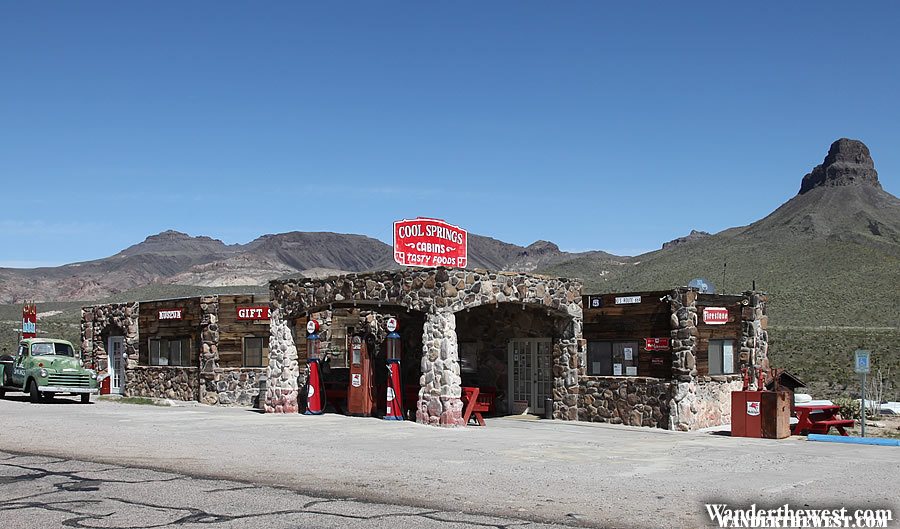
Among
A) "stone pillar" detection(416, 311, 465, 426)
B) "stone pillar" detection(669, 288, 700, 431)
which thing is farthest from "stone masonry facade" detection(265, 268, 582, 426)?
"stone pillar" detection(669, 288, 700, 431)

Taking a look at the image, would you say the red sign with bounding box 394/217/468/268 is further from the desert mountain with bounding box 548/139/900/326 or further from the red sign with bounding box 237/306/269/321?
the desert mountain with bounding box 548/139/900/326

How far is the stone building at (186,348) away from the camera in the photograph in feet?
104

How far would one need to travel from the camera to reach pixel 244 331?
1249 inches

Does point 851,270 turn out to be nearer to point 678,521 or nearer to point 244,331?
point 244,331

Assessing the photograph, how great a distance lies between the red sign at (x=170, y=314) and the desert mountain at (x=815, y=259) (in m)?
23.9

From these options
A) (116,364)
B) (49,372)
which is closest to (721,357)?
(49,372)

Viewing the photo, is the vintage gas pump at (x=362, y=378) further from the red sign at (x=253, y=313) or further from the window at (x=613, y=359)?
the red sign at (x=253, y=313)

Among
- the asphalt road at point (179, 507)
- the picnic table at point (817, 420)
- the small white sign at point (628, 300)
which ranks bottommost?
the picnic table at point (817, 420)

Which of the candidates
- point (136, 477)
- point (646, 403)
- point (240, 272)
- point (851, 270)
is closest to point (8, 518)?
point (136, 477)

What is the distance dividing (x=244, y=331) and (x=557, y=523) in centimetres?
2276

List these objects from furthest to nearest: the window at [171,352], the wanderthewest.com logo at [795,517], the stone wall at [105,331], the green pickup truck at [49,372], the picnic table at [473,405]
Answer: the stone wall at [105,331] → the window at [171,352] → the green pickup truck at [49,372] → the picnic table at [473,405] → the wanderthewest.com logo at [795,517]

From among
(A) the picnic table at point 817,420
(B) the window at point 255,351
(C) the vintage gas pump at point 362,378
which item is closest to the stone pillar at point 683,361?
(A) the picnic table at point 817,420

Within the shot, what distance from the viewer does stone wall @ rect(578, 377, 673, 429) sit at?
930 inches

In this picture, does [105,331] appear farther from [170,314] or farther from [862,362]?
[862,362]
